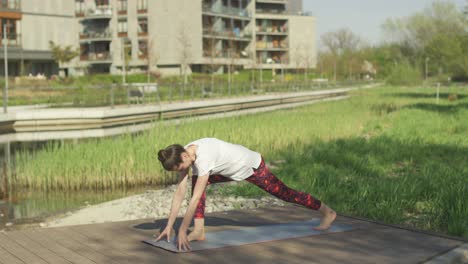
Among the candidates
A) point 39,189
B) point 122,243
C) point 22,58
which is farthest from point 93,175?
point 22,58

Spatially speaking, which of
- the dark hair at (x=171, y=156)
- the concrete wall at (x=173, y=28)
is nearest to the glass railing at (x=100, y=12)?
the concrete wall at (x=173, y=28)

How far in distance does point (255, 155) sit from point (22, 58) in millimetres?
46961

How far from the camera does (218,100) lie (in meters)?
32.9

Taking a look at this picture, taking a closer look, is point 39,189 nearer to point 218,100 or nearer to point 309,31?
point 218,100

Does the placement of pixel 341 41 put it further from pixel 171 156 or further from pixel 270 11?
pixel 171 156

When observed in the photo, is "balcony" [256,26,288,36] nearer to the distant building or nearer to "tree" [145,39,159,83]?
the distant building

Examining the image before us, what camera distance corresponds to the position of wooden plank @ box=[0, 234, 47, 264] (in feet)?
16.6

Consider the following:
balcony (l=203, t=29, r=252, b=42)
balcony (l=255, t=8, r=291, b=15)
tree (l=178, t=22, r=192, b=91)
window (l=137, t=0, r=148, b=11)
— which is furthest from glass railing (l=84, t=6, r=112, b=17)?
balcony (l=255, t=8, r=291, b=15)

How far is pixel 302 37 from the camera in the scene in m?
81.4

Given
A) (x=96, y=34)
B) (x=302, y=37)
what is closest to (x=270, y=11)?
(x=302, y=37)

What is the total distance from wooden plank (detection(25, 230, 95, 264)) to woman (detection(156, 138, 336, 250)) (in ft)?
2.45

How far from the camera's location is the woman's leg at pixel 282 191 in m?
5.61

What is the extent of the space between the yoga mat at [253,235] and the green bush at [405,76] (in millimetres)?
56546

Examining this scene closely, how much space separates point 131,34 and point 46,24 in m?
10.1
